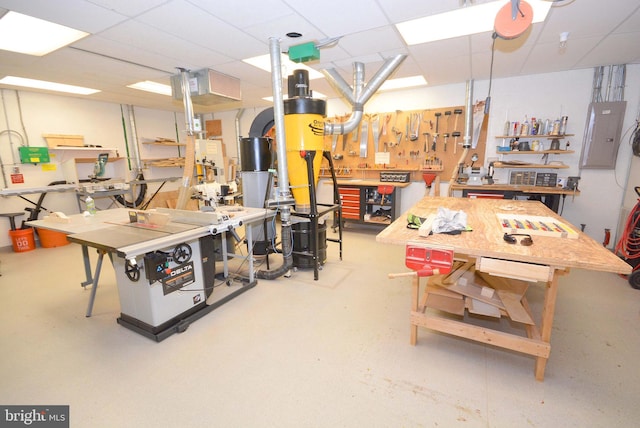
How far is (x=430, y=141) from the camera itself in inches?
198

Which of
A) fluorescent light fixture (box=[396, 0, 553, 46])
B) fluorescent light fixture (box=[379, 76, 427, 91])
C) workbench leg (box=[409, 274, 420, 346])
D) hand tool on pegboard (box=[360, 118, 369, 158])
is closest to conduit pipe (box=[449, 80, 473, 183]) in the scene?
fluorescent light fixture (box=[379, 76, 427, 91])

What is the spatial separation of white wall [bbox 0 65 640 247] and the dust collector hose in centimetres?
295

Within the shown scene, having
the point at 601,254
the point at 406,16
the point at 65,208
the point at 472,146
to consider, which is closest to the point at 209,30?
the point at 406,16

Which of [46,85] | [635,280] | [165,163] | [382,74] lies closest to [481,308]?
[635,280]

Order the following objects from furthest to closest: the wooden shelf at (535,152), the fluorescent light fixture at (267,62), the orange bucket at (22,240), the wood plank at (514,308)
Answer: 1. the orange bucket at (22,240)
2. the wooden shelf at (535,152)
3. the fluorescent light fixture at (267,62)
4. the wood plank at (514,308)

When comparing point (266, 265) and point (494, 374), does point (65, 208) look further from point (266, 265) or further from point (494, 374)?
point (494, 374)

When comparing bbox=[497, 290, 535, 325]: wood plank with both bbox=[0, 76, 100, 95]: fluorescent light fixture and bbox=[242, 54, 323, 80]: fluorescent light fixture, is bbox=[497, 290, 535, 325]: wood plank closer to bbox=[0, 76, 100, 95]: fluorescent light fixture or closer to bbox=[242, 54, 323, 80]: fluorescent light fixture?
bbox=[242, 54, 323, 80]: fluorescent light fixture

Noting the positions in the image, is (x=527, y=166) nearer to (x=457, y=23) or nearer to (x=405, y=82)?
(x=405, y=82)

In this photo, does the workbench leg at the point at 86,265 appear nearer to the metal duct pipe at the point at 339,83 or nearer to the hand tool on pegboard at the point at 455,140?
the metal duct pipe at the point at 339,83

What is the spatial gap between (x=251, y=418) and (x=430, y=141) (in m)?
4.79

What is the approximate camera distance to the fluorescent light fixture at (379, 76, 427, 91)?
177 inches

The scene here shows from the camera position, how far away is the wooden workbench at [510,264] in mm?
1444

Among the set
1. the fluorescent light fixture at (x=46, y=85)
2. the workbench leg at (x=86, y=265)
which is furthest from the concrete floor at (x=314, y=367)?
the fluorescent light fixture at (x=46, y=85)

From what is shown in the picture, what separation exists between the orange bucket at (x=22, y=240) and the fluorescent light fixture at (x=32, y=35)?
2878 mm
